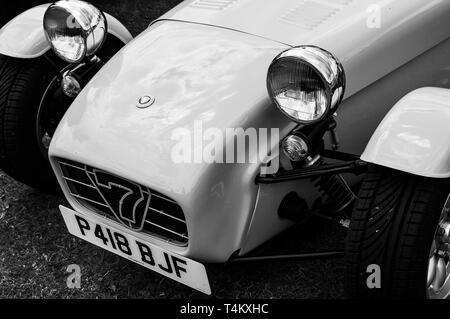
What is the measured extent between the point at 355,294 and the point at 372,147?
1.68ft

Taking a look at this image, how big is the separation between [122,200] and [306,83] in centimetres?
83

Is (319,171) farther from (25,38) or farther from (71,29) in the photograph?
(25,38)

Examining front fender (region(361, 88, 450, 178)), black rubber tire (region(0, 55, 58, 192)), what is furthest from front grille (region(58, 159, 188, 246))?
front fender (region(361, 88, 450, 178))

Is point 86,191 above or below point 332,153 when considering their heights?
below

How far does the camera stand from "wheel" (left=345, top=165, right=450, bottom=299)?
2.14 metres

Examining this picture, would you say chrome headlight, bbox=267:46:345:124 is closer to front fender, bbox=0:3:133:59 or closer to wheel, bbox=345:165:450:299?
wheel, bbox=345:165:450:299

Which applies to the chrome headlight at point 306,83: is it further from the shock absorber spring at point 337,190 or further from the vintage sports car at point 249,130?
the shock absorber spring at point 337,190

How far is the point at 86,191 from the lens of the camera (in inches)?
106

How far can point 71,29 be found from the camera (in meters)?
2.89

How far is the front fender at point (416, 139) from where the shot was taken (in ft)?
6.90

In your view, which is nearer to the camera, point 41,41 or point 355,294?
point 355,294
